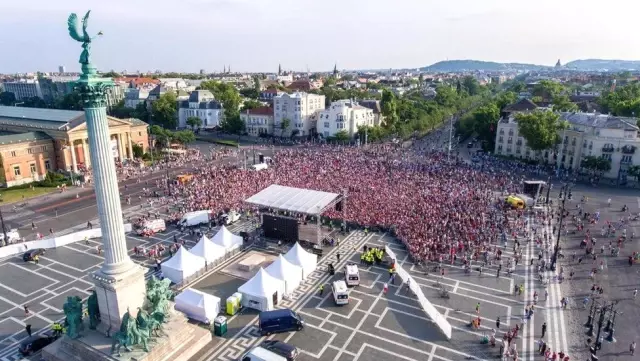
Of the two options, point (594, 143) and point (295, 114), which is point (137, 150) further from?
point (594, 143)

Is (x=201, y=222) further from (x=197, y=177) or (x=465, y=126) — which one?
(x=465, y=126)

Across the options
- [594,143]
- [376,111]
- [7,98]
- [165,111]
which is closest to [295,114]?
[376,111]

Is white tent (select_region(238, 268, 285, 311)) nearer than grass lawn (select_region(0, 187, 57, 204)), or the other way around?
white tent (select_region(238, 268, 285, 311))

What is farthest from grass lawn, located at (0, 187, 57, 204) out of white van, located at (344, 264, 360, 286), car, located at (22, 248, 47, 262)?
white van, located at (344, 264, 360, 286)

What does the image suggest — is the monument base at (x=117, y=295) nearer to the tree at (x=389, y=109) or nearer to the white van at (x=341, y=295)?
the white van at (x=341, y=295)

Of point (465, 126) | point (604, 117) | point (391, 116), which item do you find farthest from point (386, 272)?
A: point (391, 116)

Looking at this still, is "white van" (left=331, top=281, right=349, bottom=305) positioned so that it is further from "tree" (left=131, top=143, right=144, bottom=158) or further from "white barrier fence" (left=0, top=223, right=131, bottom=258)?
"tree" (left=131, top=143, right=144, bottom=158)

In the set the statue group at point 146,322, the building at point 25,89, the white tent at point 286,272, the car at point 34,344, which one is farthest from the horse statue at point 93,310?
the building at point 25,89
